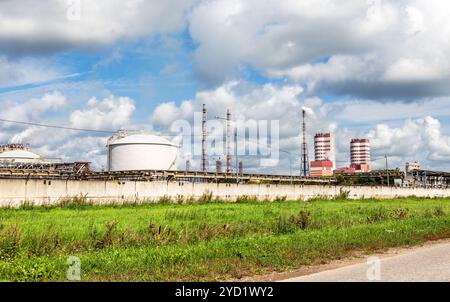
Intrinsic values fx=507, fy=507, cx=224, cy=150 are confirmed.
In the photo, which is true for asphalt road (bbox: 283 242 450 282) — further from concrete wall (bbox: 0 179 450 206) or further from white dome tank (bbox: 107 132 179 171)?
white dome tank (bbox: 107 132 179 171)

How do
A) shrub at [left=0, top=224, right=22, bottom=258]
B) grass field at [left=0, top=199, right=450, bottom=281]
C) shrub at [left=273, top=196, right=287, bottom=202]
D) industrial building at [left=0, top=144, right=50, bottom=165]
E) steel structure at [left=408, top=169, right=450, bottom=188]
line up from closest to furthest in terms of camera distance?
1. grass field at [left=0, top=199, right=450, bottom=281]
2. shrub at [left=0, top=224, right=22, bottom=258]
3. shrub at [left=273, top=196, right=287, bottom=202]
4. industrial building at [left=0, top=144, right=50, bottom=165]
5. steel structure at [left=408, top=169, right=450, bottom=188]

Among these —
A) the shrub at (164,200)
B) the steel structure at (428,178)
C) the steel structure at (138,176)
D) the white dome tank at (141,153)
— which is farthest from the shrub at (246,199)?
the steel structure at (428,178)

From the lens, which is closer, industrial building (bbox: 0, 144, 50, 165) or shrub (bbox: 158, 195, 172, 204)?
shrub (bbox: 158, 195, 172, 204)

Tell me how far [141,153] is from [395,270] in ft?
209

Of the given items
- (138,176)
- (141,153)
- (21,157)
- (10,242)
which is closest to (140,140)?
(141,153)

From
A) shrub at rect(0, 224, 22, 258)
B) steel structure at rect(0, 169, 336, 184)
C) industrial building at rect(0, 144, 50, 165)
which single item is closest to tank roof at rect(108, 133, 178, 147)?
steel structure at rect(0, 169, 336, 184)

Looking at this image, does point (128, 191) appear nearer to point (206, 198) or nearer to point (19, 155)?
point (206, 198)

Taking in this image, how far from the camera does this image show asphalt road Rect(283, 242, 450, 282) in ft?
32.9

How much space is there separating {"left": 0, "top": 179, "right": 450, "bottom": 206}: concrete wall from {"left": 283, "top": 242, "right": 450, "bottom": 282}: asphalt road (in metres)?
26.7

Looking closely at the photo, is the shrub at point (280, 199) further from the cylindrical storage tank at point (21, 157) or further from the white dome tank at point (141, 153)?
the cylindrical storage tank at point (21, 157)

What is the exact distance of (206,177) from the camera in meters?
71.3
